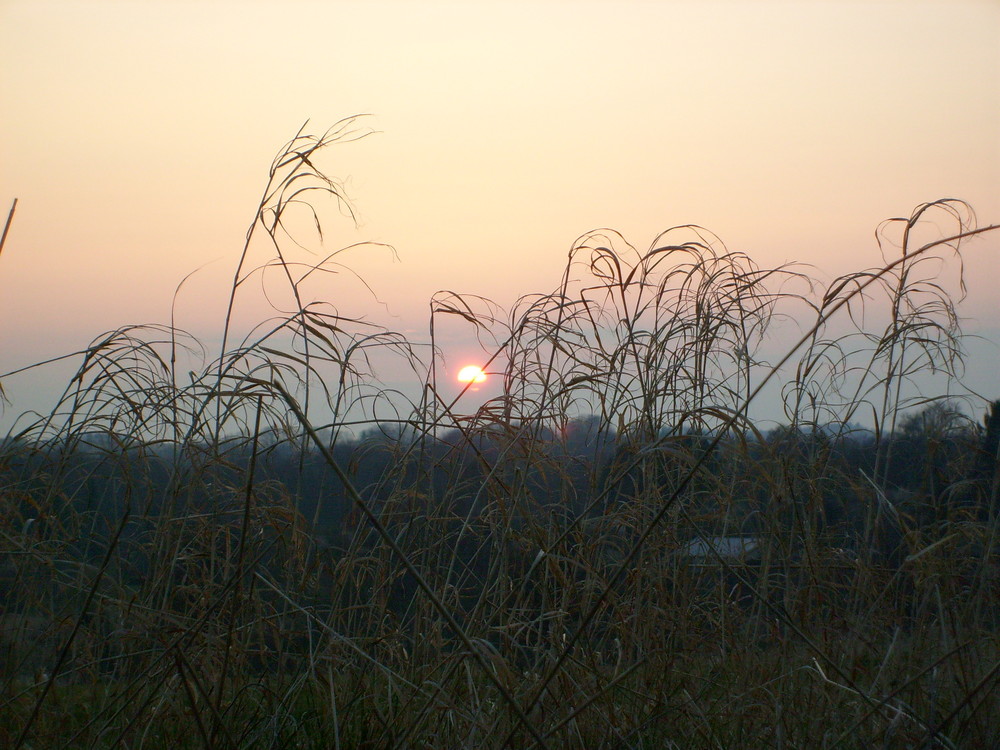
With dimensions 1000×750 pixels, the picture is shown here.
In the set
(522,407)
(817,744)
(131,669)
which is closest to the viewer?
(817,744)

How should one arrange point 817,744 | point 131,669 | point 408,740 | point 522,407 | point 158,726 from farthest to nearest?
point 522,407
point 131,669
point 158,726
point 817,744
point 408,740

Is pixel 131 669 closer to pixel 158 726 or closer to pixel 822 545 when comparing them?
pixel 158 726

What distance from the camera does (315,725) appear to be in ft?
6.03

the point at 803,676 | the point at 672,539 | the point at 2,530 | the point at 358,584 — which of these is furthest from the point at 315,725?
the point at 803,676

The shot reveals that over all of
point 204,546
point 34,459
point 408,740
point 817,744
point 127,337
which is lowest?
point 817,744

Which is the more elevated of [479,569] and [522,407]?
[522,407]

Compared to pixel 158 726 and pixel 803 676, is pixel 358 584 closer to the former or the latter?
pixel 158 726

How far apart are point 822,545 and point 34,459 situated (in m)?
2.46

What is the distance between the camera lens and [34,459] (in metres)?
2.16

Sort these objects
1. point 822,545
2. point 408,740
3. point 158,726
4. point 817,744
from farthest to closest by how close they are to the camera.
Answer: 1. point 822,545
2. point 158,726
3. point 817,744
4. point 408,740

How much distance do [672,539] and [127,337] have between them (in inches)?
60.9

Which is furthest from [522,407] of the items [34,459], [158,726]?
[34,459]

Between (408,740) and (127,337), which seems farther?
(127,337)

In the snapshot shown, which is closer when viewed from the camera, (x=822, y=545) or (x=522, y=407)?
(x=522, y=407)
